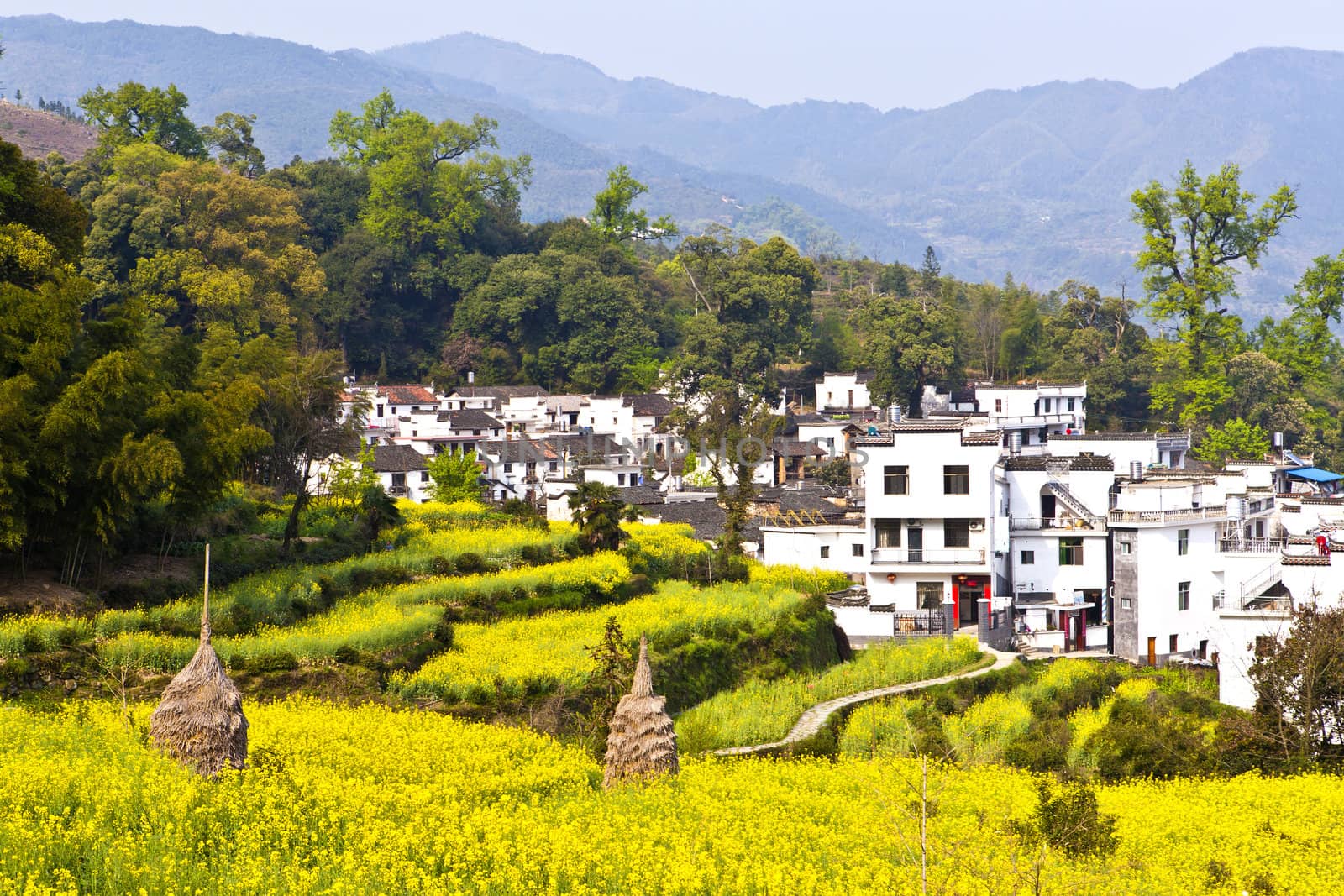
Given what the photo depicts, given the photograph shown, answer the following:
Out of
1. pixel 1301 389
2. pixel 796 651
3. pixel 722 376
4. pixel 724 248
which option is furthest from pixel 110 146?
pixel 1301 389

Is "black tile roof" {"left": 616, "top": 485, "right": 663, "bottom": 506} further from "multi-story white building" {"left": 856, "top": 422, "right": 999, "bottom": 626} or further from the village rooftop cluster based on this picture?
"multi-story white building" {"left": 856, "top": 422, "right": 999, "bottom": 626}

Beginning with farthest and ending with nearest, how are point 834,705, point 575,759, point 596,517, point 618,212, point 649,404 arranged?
point 618,212 → point 649,404 → point 596,517 → point 834,705 → point 575,759

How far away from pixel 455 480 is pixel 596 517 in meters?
19.3

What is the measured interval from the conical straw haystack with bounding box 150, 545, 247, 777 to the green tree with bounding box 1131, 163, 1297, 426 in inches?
2928

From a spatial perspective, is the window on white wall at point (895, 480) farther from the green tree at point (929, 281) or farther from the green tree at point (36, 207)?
the green tree at point (929, 281)

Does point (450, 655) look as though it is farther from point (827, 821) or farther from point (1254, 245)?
point (1254, 245)

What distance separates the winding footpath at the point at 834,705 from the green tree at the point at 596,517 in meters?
8.85

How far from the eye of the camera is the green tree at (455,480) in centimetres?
5416

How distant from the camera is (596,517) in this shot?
126 feet

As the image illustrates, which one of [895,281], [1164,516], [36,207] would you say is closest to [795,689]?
[1164,516]

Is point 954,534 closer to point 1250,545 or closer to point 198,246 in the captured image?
point 1250,545

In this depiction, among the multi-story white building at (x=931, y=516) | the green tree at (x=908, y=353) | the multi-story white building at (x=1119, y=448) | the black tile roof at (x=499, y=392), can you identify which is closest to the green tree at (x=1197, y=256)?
the green tree at (x=908, y=353)

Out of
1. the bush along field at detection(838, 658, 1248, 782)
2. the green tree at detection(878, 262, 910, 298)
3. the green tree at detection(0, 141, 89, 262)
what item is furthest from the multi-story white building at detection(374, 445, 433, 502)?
the green tree at detection(878, 262, 910, 298)

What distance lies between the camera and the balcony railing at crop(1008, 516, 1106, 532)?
4616 cm
